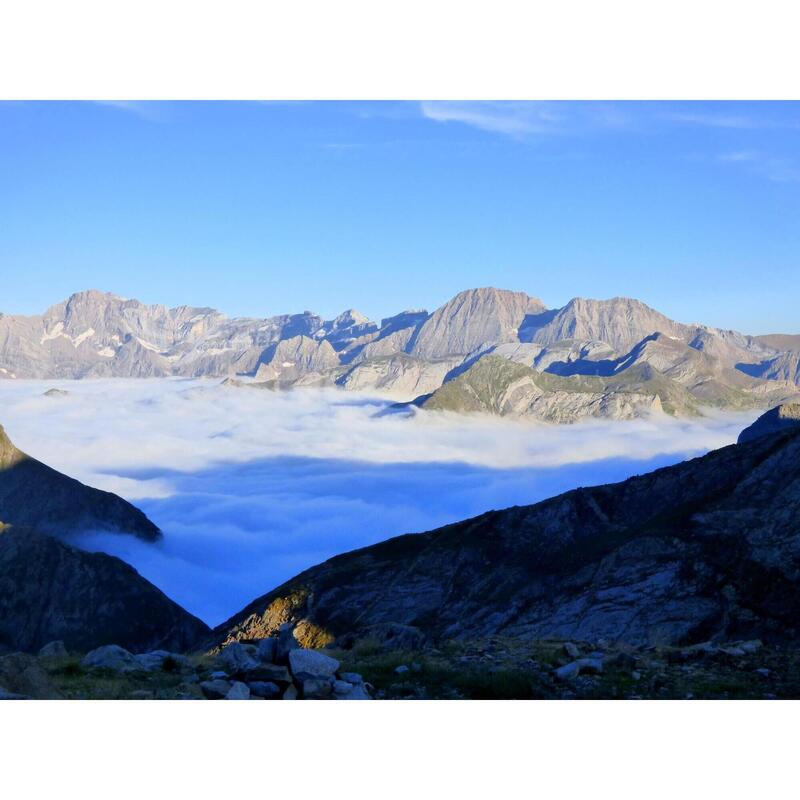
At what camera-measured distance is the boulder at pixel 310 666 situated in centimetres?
2222

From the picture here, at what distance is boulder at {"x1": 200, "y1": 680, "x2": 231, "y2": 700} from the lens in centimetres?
2192

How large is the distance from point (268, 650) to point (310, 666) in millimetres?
2119

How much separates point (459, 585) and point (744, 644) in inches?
2063

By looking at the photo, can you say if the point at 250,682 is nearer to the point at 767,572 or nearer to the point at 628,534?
the point at 767,572

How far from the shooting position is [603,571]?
64438 mm

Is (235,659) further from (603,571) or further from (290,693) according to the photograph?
(603,571)

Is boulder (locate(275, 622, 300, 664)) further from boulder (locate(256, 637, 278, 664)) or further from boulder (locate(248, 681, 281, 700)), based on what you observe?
boulder (locate(248, 681, 281, 700))

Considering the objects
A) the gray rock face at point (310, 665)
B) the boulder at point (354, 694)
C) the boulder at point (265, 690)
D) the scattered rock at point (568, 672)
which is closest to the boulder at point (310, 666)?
the gray rock face at point (310, 665)

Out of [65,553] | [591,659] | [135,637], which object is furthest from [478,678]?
[65,553]

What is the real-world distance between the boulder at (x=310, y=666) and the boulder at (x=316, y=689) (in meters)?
0.17

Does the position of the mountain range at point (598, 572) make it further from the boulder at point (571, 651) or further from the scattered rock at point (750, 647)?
the scattered rock at point (750, 647)

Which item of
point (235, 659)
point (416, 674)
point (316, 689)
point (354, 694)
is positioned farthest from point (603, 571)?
point (316, 689)

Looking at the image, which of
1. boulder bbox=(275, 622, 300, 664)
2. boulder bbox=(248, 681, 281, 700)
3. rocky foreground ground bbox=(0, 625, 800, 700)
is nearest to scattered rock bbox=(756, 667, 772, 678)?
rocky foreground ground bbox=(0, 625, 800, 700)

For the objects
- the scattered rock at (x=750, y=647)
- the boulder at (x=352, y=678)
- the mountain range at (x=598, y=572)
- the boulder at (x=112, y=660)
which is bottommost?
the mountain range at (x=598, y=572)
